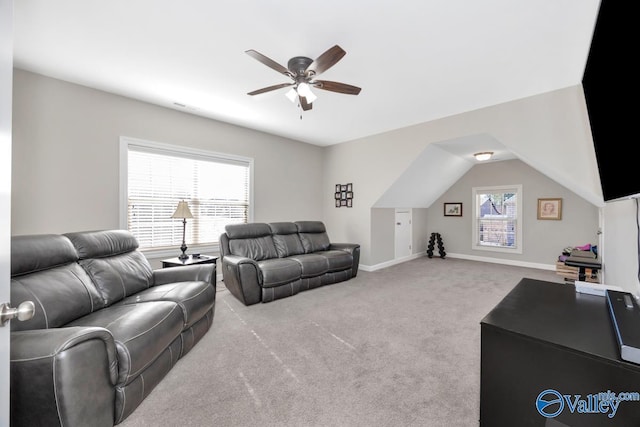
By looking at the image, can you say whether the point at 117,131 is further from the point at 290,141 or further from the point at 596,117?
the point at 596,117

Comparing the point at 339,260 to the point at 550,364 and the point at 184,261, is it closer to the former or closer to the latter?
the point at 184,261

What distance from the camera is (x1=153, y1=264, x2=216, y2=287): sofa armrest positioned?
258 cm

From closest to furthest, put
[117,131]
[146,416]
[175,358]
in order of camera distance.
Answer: [146,416] → [175,358] → [117,131]

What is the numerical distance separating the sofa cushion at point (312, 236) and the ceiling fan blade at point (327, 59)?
9.41ft

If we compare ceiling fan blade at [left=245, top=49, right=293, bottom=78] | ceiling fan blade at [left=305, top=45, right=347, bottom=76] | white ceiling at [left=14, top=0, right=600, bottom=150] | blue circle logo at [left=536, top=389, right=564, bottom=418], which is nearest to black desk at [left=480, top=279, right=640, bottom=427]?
blue circle logo at [left=536, top=389, right=564, bottom=418]

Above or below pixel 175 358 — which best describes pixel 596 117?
above

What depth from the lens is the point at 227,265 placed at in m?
3.39

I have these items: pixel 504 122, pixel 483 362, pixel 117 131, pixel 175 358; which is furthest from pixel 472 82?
pixel 117 131

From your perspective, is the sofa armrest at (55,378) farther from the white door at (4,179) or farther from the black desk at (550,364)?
the black desk at (550,364)

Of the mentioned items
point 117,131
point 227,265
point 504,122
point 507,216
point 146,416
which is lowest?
point 146,416

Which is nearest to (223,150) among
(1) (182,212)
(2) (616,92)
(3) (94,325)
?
(1) (182,212)

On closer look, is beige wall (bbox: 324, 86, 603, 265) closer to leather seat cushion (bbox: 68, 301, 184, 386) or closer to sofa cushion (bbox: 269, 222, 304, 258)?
sofa cushion (bbox: 269, 222, 304, 258)

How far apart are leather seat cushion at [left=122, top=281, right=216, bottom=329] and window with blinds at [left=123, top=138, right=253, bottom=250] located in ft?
5.30

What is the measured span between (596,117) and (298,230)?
3.84 metres
